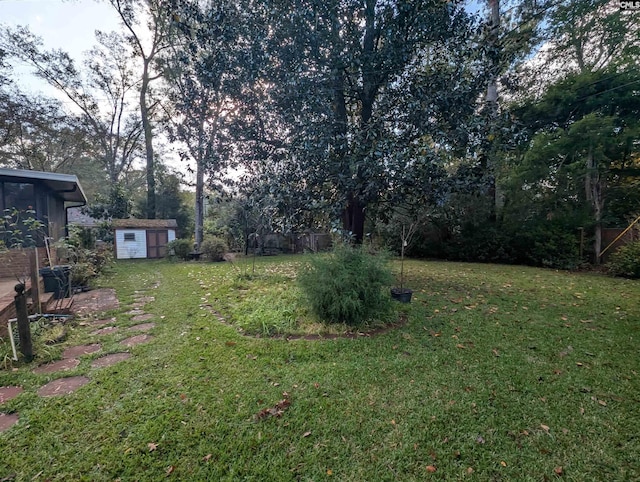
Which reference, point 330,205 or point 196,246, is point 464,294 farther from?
point 196,246

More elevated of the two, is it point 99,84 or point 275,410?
point 99,84

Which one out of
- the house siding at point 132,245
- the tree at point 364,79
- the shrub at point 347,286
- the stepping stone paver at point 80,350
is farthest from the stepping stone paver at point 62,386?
the house siding at point 132,245

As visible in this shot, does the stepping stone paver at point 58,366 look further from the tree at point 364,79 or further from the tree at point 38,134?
the tree at point 38,134

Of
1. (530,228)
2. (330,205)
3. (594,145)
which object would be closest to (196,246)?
(330,205)

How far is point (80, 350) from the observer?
3.22 m

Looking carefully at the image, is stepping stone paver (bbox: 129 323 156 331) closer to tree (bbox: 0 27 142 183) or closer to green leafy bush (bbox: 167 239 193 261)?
green leafy bush (bbox: 167 239 193 261)

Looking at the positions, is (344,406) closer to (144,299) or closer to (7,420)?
(7,420)

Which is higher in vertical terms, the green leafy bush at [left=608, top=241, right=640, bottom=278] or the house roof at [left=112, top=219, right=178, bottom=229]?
the house roof at [left=112, top=219, right=178, bottom=229]

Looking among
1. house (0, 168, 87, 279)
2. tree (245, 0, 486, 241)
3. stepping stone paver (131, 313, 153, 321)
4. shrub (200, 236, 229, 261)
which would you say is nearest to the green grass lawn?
stepping stone paver (131, 313, 153, 321)

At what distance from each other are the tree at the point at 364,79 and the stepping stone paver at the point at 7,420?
397cm

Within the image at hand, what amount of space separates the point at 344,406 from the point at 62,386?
249cm

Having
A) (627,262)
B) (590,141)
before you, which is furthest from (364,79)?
(627,262)

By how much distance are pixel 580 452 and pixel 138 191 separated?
2899 centimetres

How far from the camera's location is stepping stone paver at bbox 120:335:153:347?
11.2ft
